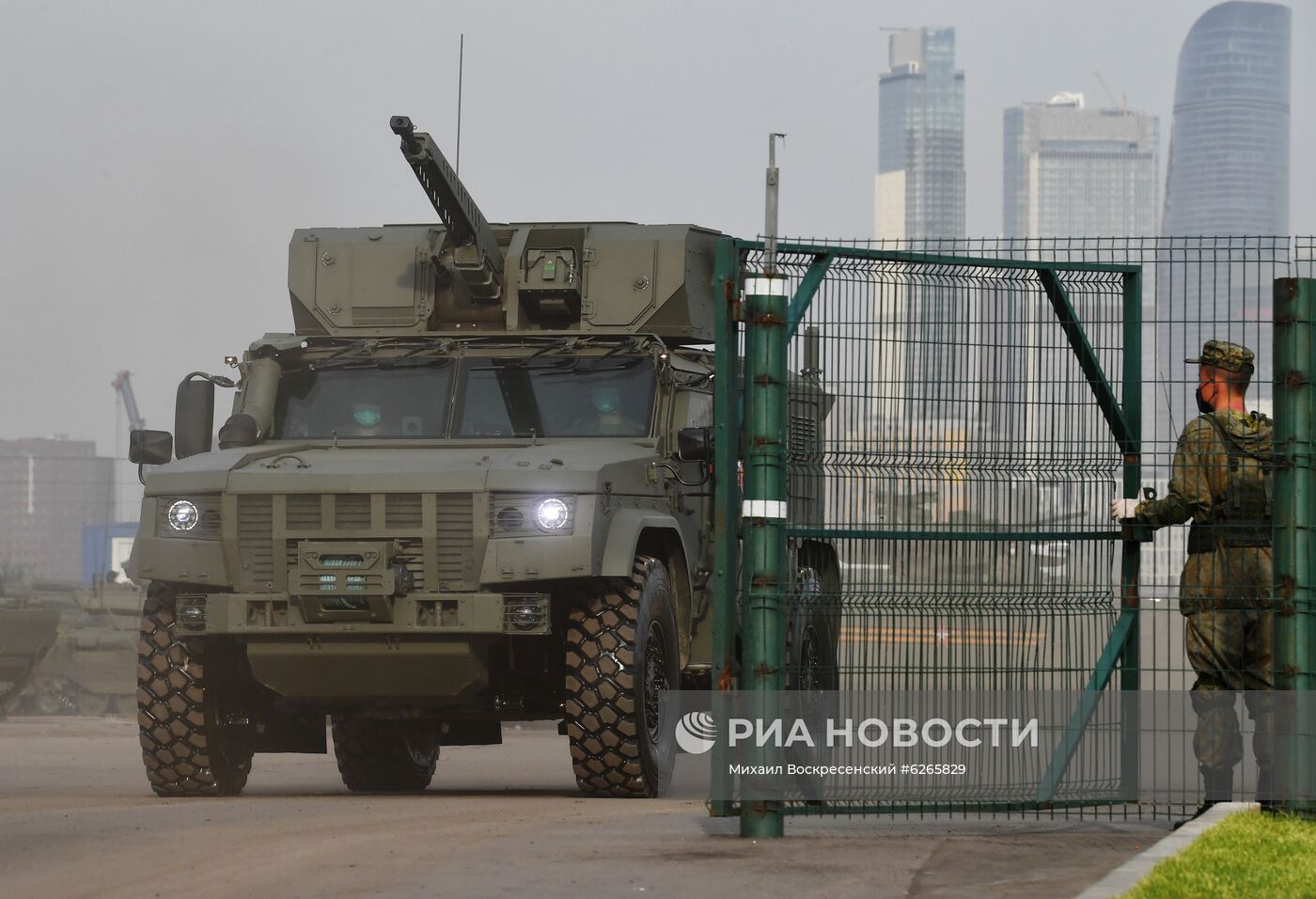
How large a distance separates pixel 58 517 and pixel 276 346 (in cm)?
16932

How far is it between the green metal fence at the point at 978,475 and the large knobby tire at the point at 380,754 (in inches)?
196

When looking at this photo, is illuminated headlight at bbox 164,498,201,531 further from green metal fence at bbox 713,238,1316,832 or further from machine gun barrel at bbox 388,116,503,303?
green metal fence at bbox 713,238,1316,832

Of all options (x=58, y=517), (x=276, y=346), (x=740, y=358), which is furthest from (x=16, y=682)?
(x=58, y=517)

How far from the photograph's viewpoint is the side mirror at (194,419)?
44.0ft

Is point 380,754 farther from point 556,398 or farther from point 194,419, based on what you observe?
point 556,398

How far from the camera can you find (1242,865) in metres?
7.51

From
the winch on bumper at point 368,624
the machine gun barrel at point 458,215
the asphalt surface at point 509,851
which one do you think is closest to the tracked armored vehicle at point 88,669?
the machine gun barrel at point 458,215

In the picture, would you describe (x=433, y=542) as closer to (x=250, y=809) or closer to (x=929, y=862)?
(x=250, y=809)

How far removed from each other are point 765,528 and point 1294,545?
6.86 feet

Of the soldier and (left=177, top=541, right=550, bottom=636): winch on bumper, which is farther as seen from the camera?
(left=177, top=541, right=550, bottom=636): winch on bumper

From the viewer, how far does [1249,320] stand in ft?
30.8

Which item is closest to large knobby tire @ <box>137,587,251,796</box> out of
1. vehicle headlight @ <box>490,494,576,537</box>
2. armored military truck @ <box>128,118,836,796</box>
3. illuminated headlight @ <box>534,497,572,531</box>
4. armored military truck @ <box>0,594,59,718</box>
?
armored military truck @ <box>128,118,836,796</box>

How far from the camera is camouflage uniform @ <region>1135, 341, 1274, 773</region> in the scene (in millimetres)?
9188

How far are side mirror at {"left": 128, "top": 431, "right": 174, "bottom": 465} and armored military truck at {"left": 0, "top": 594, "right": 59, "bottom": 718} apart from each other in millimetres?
15876
